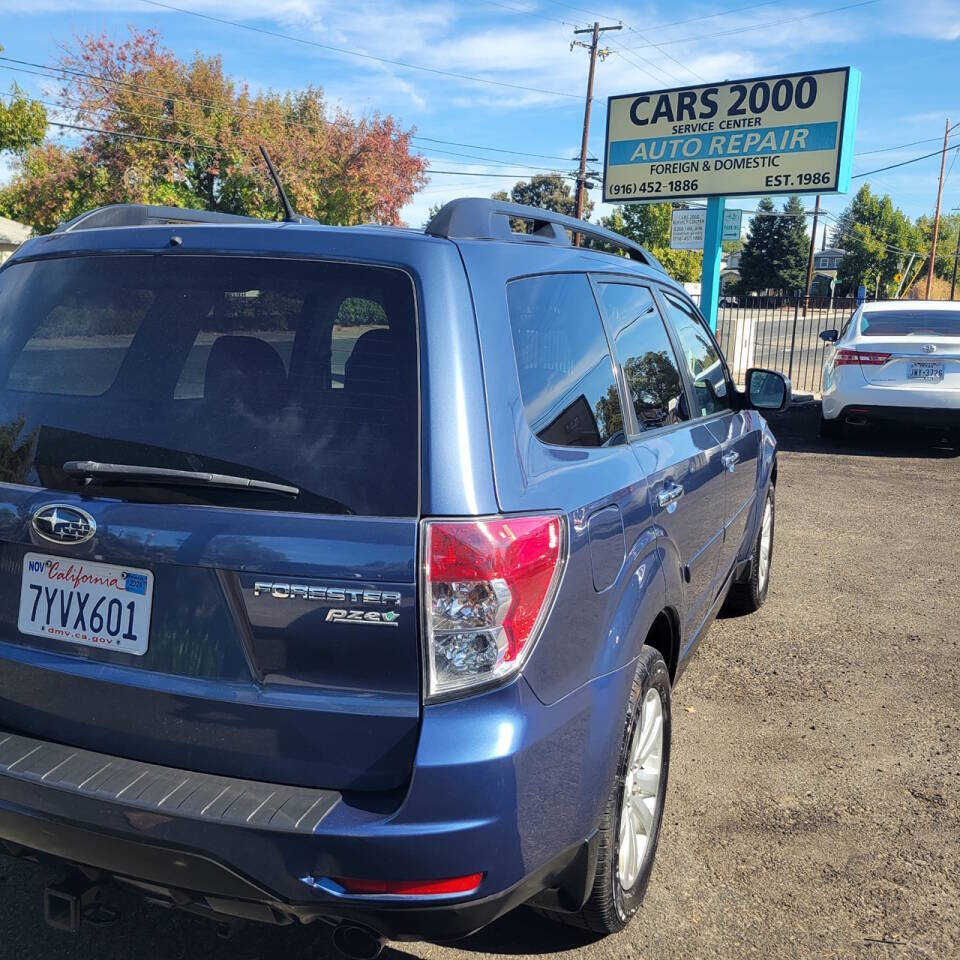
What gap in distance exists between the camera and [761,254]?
89.8 meters

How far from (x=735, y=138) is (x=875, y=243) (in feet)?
295

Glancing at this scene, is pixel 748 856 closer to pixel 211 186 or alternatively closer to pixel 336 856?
pixel 336 856

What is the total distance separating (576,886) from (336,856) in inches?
28.7

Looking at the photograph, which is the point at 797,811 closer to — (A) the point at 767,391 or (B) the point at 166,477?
(A) the point at 767,391

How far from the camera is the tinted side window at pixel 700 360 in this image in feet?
13.1

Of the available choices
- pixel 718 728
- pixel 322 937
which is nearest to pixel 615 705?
pixel 322 937

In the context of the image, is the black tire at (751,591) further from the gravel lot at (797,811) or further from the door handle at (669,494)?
the door handle at (669,494)

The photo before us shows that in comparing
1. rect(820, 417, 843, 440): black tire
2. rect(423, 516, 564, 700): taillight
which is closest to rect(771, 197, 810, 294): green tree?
rect(820, 417, 843, 440): black tire

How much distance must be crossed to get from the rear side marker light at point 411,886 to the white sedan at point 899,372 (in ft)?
31.8

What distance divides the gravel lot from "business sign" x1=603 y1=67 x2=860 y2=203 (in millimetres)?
10476

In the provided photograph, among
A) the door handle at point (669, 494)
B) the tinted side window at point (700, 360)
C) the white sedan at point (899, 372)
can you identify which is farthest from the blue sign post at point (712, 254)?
the door handle at point (669, 494)

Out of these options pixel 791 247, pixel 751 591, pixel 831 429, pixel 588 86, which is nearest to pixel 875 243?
pixel 791 247

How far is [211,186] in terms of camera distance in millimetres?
38125

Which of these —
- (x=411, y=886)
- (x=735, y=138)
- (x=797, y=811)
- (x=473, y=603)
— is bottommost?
(x=797, y=811)
